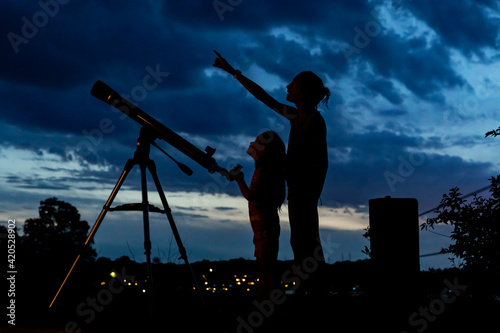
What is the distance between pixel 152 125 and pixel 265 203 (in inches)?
59.9

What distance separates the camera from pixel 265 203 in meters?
4.84

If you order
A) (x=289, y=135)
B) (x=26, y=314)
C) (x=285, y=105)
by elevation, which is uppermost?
(x=285, y=105)

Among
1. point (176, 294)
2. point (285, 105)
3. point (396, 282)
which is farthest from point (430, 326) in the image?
point (176, 294)

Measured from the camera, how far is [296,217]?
13.8 feet

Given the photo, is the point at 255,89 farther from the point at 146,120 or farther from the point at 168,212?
the point at 168,212

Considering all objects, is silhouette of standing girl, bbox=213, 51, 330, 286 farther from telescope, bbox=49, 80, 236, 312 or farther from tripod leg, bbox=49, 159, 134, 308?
tripod leg, bbox=49, 159, 134, 308

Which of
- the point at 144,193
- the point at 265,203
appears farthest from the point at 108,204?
the point at 265,203

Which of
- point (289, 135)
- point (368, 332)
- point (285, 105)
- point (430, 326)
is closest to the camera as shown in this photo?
point (368, 332)

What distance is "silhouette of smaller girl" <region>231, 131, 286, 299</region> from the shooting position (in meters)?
4.82

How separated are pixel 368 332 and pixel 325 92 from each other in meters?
2.35

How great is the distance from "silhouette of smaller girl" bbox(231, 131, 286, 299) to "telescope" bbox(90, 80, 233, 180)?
38cm

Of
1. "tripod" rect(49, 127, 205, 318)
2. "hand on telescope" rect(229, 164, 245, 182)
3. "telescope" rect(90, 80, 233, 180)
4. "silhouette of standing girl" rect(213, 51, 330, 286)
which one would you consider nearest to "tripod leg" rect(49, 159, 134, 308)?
"tripod" rect(49, 127, 205, 318)

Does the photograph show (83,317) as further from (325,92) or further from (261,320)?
(325,92)

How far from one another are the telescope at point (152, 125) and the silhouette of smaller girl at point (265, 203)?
0.38 metres
